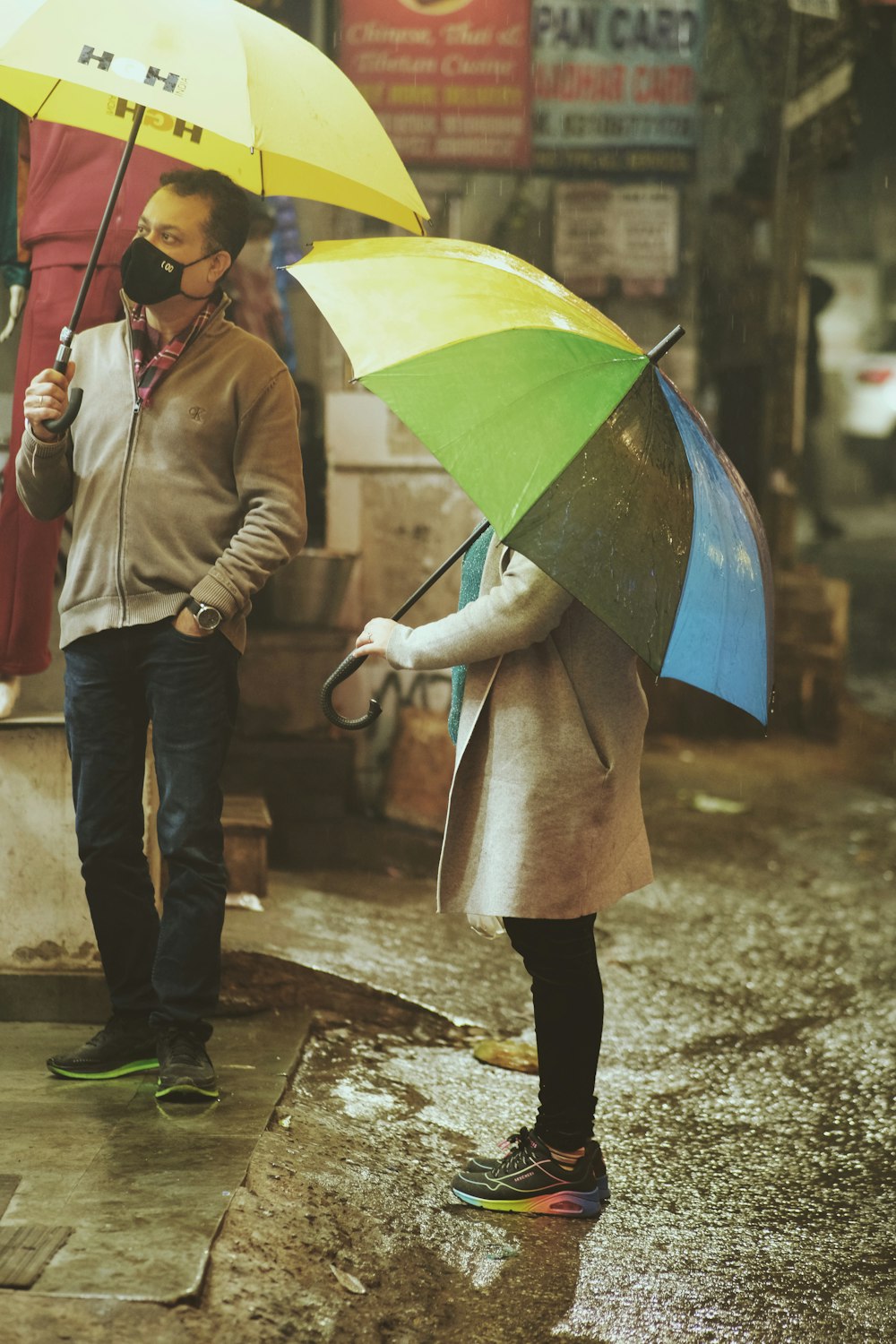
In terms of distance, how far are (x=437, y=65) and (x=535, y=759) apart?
5.32 metres

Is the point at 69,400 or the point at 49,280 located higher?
the point at 49,280

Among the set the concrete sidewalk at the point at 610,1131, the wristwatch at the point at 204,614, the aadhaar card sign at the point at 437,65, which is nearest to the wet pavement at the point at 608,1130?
the concrete sidewalk at the point at 610,1131

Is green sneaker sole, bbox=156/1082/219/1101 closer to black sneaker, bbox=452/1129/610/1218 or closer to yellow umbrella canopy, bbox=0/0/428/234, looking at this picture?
black sneaker, bbox=452/1129/610/1218

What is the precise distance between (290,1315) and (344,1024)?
178 centimetres

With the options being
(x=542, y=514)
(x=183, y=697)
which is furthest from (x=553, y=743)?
(x=183, y=697)

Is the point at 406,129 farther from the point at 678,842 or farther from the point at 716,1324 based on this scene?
the point at 716,1324

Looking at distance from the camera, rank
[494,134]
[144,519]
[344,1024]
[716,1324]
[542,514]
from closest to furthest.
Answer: [542,514] → [716,1324] → [144,519] → [344,1024] → [494,134]

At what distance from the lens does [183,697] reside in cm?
357

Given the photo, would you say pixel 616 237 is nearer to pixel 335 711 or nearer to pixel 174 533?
pixel 174 533

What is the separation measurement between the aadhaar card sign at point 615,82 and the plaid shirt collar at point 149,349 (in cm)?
506

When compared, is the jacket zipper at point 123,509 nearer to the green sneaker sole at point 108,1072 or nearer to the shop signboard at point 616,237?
the green sneaker sole at point 108,1072

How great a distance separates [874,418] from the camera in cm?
2516

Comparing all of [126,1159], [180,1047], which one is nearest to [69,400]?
[180,1047]

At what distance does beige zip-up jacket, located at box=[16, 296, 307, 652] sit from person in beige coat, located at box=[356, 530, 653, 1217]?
0.44m
